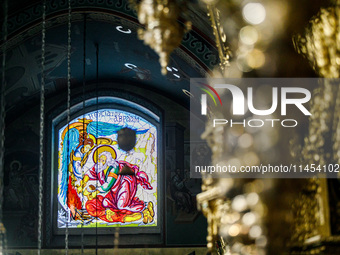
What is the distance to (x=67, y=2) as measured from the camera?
933 centimetres

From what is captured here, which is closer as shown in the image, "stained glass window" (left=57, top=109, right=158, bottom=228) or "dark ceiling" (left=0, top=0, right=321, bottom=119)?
"dark ceiling" (left=0, top=0, right=321, bottom=119)

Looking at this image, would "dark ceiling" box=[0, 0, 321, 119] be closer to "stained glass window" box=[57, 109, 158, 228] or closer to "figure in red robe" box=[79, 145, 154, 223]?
"stained glass window" box=[57, 109, 158, 228]

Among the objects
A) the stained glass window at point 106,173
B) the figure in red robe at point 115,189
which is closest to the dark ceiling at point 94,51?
the stained glass window at point 106,173

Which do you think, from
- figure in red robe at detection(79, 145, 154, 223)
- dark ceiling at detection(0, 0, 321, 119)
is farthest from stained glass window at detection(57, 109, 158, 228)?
dark ceiling at detection(0, 0, 321, 119)

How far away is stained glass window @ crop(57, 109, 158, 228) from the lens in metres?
13.5

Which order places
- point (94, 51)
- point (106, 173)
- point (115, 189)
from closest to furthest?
point (94, 51), point (115, 189), point (106, 173)

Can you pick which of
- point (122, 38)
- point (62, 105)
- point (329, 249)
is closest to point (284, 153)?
point (329, 249)

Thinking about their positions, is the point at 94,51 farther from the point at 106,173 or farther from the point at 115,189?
the point at 115,189

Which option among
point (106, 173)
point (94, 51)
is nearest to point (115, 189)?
point (106, 173)

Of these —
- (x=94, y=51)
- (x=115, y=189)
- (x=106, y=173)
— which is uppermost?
(x=94, y=51)

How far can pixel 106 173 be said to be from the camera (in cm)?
1383

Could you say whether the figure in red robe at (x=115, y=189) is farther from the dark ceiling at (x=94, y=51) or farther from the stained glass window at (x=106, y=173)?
the dark ceiling at (x=94, y=51)

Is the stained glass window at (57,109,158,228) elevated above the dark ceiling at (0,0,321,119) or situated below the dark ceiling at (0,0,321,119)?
below

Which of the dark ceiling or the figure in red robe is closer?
the dark ceiling
